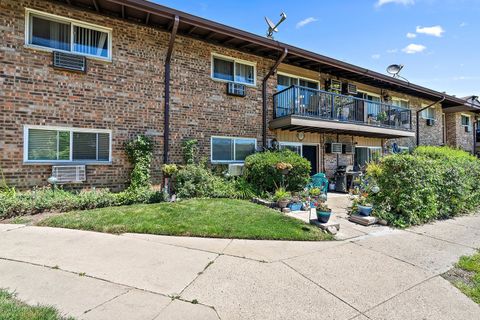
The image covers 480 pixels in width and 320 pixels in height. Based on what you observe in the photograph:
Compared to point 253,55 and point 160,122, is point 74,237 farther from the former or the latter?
point 253,55

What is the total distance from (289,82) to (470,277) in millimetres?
9706

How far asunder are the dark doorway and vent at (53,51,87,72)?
9058 millimetres

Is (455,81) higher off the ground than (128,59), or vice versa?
(455,81)

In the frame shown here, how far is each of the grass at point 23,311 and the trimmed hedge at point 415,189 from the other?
22.0ft

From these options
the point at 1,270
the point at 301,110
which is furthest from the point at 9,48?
the point at 301,110

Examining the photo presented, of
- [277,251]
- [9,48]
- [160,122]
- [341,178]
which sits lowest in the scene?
[277,251]

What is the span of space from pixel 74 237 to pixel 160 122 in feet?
15.6

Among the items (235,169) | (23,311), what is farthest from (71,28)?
(23,311)

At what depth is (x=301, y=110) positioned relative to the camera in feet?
34.4

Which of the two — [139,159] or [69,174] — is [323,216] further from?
[69,174]

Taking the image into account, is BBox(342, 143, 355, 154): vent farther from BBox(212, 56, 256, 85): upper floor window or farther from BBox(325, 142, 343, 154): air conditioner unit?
BBox(212, 56, 256, 85): upper floor window

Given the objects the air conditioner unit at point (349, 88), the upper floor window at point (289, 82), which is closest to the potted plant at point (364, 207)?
the upper floor window at point (289, 82)

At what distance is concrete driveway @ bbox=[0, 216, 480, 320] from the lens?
2672mm

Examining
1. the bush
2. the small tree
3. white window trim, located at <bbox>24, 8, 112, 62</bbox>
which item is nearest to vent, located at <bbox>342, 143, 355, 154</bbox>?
the bush
